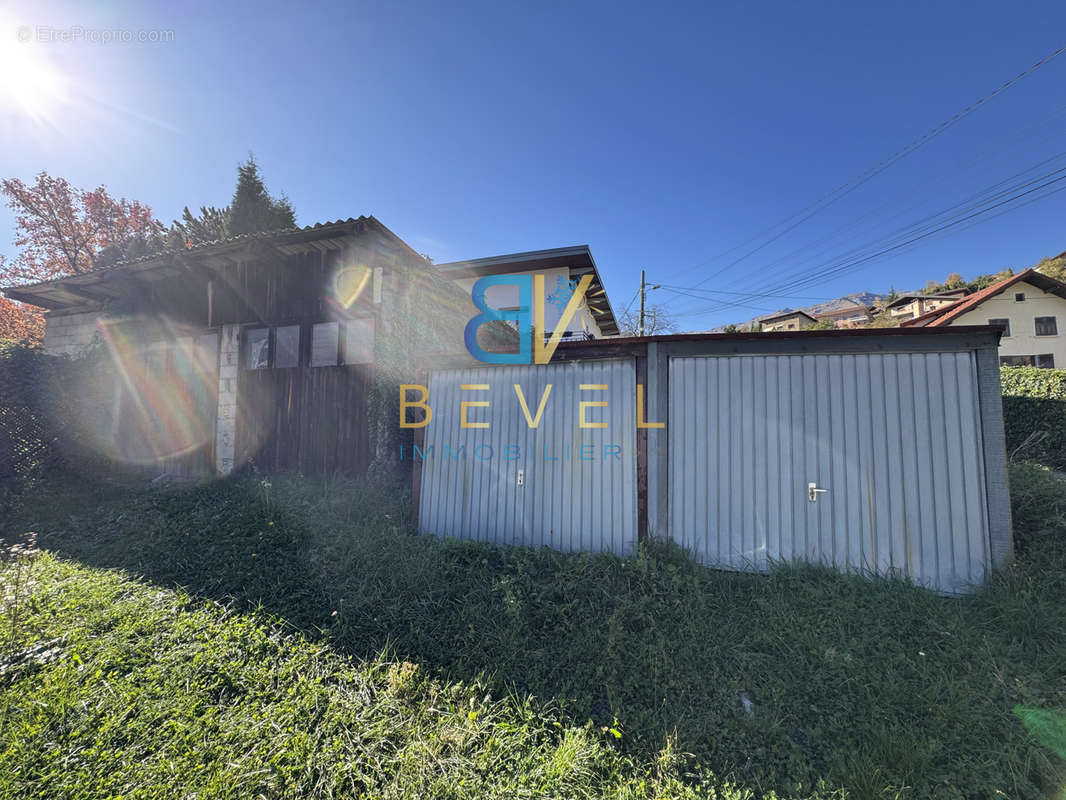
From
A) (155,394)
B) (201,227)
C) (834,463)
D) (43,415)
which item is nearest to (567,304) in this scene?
(834,463)

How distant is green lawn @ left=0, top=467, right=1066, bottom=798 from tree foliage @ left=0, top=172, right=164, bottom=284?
1993cm

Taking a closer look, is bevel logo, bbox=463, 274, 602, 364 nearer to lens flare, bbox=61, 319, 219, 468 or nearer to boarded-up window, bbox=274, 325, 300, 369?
boarded-up window, bbox=274, 325, 300, 369

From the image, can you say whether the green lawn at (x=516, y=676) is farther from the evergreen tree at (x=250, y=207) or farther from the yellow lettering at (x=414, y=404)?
the evergreen tree at (x=250, y=207)

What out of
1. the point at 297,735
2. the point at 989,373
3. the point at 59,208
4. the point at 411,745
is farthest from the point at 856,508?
the point at 59,208

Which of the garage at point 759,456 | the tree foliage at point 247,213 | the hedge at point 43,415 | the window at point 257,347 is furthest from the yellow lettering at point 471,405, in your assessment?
the tree foliage at point 247,213

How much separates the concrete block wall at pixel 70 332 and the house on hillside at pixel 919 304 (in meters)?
32.5

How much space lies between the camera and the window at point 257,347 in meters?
6.36

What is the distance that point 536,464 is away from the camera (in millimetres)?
4270

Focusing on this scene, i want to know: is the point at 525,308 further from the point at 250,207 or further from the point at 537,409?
the point at 250,207

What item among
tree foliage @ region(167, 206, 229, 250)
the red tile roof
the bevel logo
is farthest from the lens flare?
the red tile roof

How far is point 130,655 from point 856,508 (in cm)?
589

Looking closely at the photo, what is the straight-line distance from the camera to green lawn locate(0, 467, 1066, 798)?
1.92 m

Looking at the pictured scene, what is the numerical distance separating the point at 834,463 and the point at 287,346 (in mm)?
7605

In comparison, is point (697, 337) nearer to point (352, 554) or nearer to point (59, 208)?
point (352, 554)
